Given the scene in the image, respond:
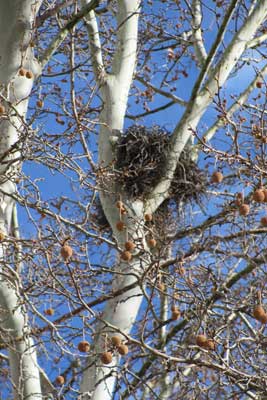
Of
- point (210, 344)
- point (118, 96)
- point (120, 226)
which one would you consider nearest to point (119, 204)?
point (120, 226)

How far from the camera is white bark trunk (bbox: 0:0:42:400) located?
13.1 ft

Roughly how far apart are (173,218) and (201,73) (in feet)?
4.06

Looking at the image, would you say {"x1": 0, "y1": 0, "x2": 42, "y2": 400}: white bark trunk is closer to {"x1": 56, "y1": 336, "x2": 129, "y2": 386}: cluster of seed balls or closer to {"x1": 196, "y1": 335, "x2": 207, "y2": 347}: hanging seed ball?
{"x1": 56, "y1": 336, "x2": 129, "y2": 386}: cluster of seed balls

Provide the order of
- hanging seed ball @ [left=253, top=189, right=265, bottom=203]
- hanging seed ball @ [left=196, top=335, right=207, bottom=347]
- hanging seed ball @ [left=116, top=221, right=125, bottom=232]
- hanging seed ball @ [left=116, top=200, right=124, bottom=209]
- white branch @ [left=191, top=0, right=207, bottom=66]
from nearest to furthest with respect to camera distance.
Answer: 1. hanging seed ball @ [left=196, top=335, right=207, bottom=347]
2. hanging seed ball @ [left=253, top=189, right=265, bottom=203]
3. hanging seed ball @ [left=116, top=221, right=125, bottom=232]
4. hanging seed ball @ [left=116, top=200, right=124, bottom=209]
5. white branch @ [left=191, top=0, right=207, bottom=66]

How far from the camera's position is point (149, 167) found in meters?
5.49

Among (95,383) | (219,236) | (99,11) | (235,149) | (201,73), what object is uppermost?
(99,11)

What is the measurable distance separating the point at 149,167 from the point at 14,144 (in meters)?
1.69

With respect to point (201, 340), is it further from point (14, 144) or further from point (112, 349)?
point (14, 144)

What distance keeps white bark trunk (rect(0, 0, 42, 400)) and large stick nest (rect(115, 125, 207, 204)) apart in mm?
1084

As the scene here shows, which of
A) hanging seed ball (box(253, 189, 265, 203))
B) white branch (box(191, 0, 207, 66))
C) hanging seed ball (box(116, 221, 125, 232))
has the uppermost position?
white branch (box(191, 0, 207, 66))

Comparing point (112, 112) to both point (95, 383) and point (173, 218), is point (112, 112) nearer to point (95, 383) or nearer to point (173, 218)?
point (173, 218)

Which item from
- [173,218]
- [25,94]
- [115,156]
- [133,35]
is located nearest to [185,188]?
[173,218]

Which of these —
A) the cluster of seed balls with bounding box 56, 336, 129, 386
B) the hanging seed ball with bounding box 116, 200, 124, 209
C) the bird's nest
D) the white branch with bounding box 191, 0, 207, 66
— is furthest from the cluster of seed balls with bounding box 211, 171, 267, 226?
the white branch with bounding box 191, 0, 207, 66

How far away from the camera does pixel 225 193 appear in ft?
19.0
